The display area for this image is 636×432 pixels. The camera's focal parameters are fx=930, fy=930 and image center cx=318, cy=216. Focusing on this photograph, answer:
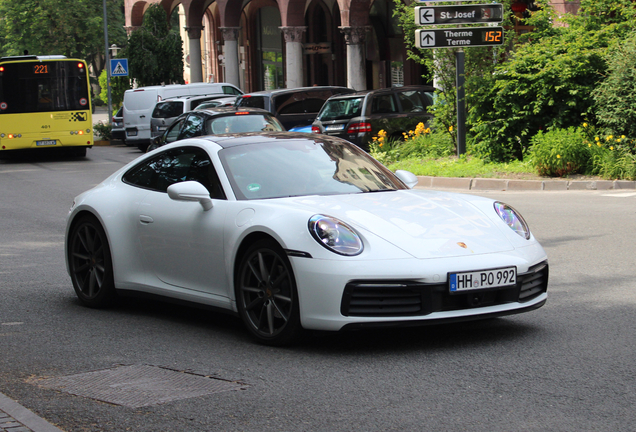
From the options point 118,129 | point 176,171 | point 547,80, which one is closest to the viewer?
point 176,171

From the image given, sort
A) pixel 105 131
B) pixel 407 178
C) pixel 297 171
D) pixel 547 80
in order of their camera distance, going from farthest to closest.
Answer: pixel 105 131
pixel 547 80
pixel 407 178
pixel 297 171

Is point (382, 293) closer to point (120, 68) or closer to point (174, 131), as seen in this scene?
point (174, 131)

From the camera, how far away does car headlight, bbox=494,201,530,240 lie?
5.93 m

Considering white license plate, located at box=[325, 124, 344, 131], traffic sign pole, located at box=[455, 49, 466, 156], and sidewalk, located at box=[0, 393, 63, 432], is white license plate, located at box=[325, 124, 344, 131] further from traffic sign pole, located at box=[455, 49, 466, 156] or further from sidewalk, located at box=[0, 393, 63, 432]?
sidewalk, located at box=[0, 393, 63, 432]

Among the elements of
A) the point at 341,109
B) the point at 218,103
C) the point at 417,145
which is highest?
the point at 218,103

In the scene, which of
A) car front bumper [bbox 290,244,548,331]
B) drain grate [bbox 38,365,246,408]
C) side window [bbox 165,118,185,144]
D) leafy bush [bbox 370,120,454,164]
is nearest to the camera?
drain grate [bbox 38,365,246,408]

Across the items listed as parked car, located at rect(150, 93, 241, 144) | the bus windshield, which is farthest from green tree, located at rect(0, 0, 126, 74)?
parked car, located at rect(150, 93, 241, 144)

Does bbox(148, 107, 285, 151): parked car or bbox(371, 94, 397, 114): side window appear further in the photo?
bbox(371, 94, 397, 114): side window

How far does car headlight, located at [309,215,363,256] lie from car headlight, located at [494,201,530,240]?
1.17 m

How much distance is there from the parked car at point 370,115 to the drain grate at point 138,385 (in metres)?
15.5

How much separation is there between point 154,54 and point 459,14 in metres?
27.7

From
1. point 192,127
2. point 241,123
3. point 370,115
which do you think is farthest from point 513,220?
point 370,115

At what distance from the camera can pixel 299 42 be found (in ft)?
124

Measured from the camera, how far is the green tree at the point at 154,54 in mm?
43000
